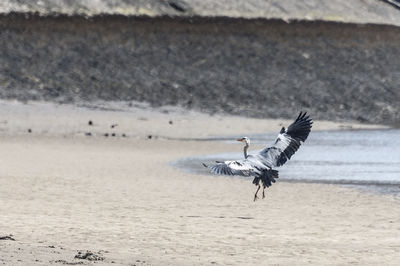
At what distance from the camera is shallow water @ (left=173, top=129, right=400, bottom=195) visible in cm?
2248

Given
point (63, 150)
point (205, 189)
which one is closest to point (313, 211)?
point (205, 189)

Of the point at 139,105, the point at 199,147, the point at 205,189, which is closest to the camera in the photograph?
the point at 205,189

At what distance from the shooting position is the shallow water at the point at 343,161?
22484 millimetres

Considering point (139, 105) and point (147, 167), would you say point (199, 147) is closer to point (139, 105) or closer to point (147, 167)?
point (147, 167)

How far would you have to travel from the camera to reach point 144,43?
48.0 metres

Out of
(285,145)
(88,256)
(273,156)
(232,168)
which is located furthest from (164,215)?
(88,256)

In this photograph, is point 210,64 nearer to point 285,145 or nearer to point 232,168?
point 285,145

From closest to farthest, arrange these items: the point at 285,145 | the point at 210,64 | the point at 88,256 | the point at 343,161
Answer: the point at 88,256 → the point at 285,145 → the point at 343,161 → the point at 210,64

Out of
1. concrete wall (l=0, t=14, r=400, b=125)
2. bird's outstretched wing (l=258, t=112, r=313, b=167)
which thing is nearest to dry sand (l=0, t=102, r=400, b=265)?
bird's outstretched wing (l=258, t=112, r=313, b=167)

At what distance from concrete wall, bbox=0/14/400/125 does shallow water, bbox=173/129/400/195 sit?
27.8 ft

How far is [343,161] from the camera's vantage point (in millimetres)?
26359

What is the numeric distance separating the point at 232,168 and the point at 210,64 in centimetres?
3266

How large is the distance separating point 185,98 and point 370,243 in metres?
29.1

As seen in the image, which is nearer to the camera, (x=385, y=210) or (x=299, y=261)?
(x=299, y=261)
